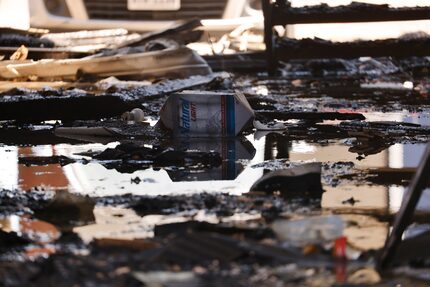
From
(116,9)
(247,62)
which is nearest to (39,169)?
(247,62)

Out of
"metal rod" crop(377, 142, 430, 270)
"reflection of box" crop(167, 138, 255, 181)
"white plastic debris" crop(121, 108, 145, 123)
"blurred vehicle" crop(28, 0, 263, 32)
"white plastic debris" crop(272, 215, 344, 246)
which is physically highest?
"metal rod" crop(377, 142, 430, 270)

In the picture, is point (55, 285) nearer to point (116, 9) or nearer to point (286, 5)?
point (286, 5)

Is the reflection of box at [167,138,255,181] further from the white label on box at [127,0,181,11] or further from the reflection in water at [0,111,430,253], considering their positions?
the white label on box at [127,0,181,11]

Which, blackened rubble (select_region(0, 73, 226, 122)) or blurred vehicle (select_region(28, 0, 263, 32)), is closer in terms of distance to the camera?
blackened rubble (select_region(0, 73, 226, 122))

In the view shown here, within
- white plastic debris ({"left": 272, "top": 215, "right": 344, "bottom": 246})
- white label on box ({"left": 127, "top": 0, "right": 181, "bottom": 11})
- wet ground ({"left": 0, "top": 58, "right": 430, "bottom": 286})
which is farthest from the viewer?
white label on box ({"left": 127, "top": 0, "right": 181, "bottom": 11})

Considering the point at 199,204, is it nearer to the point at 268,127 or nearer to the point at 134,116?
the point at 268,127

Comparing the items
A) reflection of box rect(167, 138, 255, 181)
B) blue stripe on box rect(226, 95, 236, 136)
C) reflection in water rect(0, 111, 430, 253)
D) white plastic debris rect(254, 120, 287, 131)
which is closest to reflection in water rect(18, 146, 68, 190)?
reflection in water rect(0, 111, 430, 253)

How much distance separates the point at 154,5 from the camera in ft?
57.5

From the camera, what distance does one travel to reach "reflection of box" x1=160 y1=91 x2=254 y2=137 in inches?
243

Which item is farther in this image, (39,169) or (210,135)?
(210,135)

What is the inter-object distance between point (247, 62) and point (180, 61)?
312 centimetres

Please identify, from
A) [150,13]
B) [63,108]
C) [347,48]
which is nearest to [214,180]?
[63,108]

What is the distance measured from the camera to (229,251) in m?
2.92

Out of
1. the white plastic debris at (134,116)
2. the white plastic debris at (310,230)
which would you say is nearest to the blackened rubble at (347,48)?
the white plastic debris at (134,116)
